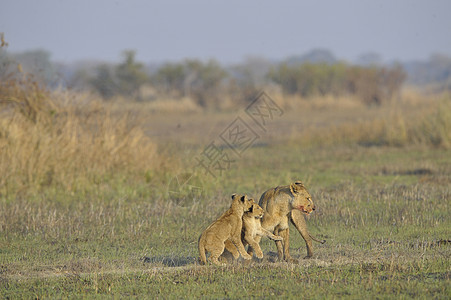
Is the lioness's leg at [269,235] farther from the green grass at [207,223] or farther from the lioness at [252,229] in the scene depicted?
the green grass at [207,223]

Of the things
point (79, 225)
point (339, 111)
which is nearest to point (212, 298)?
point (79, 225)

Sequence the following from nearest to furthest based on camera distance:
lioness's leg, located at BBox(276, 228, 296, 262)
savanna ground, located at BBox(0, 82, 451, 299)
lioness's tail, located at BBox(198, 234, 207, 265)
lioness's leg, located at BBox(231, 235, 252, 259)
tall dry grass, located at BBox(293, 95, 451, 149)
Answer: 1. savanna ground, located at BBox(0, 82, 451, 299)
2. lioness's tail, located at BBox(198, 234, 207, 265)
3. lioness's leg, located at BBox(231, 235, 252, 259)
4. lioness's leg, located at BBox(276, 228, 296, 262)
5. tall dry grass, located at BBox(293, 95, 451, 149)

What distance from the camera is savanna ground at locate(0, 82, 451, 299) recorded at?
22.3 ft

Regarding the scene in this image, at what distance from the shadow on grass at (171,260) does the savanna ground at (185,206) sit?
1.5 inches

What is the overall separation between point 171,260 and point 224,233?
0.97m

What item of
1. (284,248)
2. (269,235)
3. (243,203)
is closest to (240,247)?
(269,235)

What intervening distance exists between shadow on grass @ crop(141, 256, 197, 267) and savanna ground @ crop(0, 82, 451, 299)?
4cm

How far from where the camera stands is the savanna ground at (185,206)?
680cm

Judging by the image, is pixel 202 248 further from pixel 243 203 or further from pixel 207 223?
pixel 207 223

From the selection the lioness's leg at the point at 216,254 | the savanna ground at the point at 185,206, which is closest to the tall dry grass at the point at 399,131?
the savanna ground at the point at 185,206

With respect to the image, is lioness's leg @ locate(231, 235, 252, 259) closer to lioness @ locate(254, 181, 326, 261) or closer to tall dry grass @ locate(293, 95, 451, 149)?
lioness @ locate(254, 181, 326, 261)

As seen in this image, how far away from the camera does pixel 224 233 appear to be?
7.46m

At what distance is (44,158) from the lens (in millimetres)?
14109

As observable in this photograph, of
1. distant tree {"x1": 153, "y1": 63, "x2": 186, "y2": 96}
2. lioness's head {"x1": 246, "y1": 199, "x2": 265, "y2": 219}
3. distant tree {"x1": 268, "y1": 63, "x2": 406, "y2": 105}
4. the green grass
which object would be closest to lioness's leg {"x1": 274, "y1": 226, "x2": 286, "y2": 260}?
the green grass
